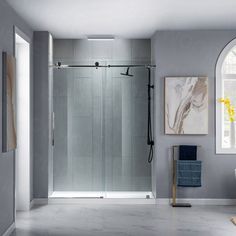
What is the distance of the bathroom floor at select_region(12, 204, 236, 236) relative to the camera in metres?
4.93

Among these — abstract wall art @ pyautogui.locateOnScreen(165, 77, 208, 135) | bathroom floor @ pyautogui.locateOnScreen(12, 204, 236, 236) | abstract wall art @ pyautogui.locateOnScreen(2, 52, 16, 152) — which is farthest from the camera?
abstract wall art @ pyautogui.locateOnScreen(165, 77, 208, 135)

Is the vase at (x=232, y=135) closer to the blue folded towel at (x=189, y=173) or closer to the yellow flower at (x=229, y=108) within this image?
the yellow flower at (x=229, y=108)

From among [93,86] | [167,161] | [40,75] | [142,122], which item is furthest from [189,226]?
[40,75]

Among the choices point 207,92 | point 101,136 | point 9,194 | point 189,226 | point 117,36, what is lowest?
point 189,226

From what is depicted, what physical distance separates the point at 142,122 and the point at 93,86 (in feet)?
3.00

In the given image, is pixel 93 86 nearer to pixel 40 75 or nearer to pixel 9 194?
pixel 40 75

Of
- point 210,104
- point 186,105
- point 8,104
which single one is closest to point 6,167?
point 8,104

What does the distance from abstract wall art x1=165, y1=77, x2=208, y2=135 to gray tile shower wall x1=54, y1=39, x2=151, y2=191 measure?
0.41 metres

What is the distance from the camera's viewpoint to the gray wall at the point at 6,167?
4.59m

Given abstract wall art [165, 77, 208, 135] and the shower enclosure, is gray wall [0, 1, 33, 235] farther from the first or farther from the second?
abstract wall art [165, 77, 208, 135]

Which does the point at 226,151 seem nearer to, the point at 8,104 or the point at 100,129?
the point at 100,129

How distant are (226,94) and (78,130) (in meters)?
2.29

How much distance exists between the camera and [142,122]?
670 cm

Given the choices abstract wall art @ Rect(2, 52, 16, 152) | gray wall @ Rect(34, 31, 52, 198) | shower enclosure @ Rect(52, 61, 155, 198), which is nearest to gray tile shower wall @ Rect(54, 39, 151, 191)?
shower enclosure @ Rect(52, 61, 155, 198)
